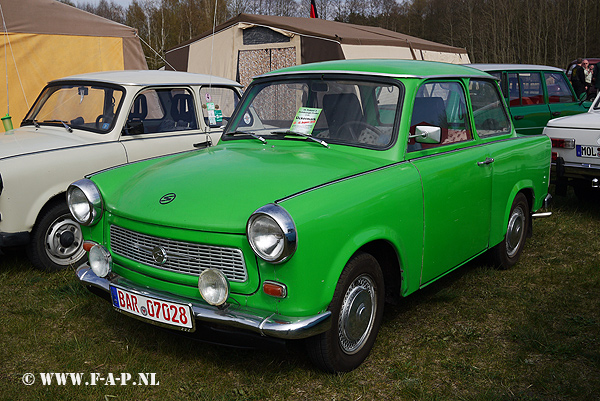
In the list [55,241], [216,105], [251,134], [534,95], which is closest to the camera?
[251,134]

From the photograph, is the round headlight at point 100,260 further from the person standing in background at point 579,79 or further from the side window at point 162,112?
the person standing in background at point 579,79

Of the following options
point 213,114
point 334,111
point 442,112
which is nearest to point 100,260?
point 334,111

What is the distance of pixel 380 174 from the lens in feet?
10.1

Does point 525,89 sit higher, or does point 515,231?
point 525,89

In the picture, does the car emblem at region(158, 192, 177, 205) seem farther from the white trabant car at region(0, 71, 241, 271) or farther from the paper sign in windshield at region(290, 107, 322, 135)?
the white trabant car at region(0, 71, 241, 271)

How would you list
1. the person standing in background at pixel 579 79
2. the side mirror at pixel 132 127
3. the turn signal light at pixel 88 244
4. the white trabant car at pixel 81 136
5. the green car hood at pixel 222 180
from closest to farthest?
the green car hood at pixel 222 180
the turn signal light at pixel 88 244
the white trabant car at pixel 81 136
the side mirror at pixel 132 127
the person standing in background at pixel 579 79

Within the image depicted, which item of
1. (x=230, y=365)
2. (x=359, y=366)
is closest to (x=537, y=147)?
(x=359, y=366)

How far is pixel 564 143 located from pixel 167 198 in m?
4.81

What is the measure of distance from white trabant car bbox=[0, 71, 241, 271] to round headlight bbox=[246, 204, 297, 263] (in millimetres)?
2664

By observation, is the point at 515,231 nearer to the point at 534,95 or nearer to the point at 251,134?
the point at 251,134

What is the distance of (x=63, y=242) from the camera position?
466 cm

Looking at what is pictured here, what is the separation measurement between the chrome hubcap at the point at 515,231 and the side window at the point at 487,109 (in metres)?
0.69

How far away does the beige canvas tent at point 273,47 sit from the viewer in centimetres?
1254

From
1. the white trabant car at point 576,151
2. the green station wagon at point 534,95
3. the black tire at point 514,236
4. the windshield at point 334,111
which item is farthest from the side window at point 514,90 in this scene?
the windshield at point 334,111
